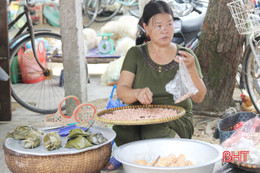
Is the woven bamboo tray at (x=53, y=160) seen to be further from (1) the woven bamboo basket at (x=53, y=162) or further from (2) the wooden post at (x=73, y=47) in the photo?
(2) the wooden post at (x=73, y=47)

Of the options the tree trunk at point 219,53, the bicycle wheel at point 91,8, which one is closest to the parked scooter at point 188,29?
the tree trunk at point 219,53

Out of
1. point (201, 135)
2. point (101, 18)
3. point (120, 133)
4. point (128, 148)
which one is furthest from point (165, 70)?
point (101, 18)

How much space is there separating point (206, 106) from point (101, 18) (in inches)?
321

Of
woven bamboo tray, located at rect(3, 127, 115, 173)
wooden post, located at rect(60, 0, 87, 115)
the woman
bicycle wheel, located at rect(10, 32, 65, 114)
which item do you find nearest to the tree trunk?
wooden post, located at rect(60, 0, 87, 115)

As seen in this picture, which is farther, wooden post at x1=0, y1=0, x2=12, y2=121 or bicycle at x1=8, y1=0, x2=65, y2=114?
bicycle at x1=8, y1=0, x2=65, y2=114

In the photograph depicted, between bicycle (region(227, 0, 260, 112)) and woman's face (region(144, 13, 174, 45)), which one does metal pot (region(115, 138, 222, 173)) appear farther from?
bicycle (region(227, 0, 260, 112))

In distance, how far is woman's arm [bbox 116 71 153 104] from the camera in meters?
2.08

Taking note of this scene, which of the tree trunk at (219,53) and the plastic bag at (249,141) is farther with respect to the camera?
the tree trunk at (219,53)

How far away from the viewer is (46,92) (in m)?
5.43

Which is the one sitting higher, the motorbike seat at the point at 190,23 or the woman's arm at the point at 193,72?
the motorbike seat at the point at 190,23

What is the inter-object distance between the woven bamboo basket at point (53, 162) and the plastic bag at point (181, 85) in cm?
62

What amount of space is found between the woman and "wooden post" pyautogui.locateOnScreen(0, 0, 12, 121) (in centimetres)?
188

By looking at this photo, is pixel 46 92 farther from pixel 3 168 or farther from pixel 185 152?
pixel 185 152

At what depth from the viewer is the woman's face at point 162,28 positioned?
226 centimetres
